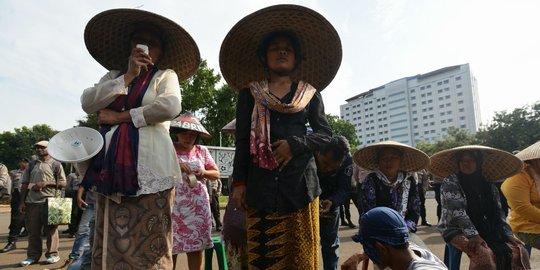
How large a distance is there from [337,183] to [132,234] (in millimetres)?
2190

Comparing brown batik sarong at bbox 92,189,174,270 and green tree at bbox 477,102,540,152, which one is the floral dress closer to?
brown batik sarong at bbox 92,189,174,270

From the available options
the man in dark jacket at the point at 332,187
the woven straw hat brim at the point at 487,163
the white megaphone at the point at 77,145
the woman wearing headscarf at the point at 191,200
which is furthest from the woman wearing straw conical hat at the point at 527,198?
the white megaphone at the point at 77,145

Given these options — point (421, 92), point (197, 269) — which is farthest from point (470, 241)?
point (421, 92)

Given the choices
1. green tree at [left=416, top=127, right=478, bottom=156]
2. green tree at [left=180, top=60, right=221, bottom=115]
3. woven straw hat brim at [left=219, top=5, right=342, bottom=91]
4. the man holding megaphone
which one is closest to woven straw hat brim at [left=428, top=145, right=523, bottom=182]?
woven straw hat brim at [left=219, top=5, right=342, bottom=91]

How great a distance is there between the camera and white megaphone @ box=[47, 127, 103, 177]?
211 centimetres

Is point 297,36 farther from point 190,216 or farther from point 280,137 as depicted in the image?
point 190,216

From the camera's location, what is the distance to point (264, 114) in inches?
91.4

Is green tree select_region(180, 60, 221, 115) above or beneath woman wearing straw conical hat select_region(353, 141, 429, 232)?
above

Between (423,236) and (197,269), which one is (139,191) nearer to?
(197,269)

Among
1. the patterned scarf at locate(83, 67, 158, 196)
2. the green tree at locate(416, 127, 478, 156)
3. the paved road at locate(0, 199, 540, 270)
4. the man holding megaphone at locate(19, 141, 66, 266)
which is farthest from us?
the green tree at locate(416, 127, 478, 156)

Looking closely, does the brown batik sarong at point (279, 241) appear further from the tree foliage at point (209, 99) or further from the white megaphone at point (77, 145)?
the tree foliage at point (209, 99)

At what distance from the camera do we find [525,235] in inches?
164

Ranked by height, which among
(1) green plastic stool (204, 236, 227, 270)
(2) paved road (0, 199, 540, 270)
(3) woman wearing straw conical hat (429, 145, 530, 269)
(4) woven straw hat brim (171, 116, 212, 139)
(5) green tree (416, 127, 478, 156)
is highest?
(5) green tree (416, 127, 478, 156)

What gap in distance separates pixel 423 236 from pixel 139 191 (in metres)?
7.11
